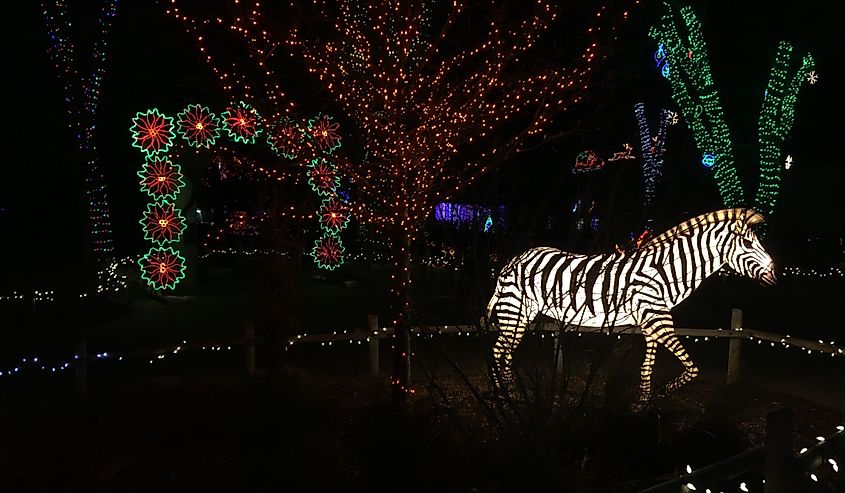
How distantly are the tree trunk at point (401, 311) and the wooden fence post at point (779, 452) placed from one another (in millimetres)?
3916

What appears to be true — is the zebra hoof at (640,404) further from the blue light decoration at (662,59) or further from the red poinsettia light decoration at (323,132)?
the blue light decoration at (662,59)

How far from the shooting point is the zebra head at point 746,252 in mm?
6770

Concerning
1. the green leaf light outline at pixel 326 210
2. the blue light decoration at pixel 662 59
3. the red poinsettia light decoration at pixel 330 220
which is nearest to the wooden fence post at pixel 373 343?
the green leaf light outline at pixel 326 210

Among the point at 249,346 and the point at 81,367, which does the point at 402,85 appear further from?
the point at 81,367

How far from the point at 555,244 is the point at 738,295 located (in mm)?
9978

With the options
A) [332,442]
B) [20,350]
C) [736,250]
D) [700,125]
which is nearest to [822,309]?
[700,125]

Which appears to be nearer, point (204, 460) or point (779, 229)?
point (204, 460)

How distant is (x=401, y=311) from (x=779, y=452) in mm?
4087

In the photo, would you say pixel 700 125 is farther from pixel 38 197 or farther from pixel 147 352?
pixel 38 197

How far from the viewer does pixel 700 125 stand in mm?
18484

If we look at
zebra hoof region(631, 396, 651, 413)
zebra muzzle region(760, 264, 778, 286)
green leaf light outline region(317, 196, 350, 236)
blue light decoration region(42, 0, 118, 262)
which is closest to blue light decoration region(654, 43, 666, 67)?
green leaf light outline region(317, 196, 350, 236)

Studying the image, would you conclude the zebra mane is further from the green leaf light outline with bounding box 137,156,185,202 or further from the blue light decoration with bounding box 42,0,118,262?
the blue light decoration with bounding box 42,0,118,262

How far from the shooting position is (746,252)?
6.80 meters

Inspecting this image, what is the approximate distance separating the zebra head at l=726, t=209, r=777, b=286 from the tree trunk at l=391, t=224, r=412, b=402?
3.35 metres
